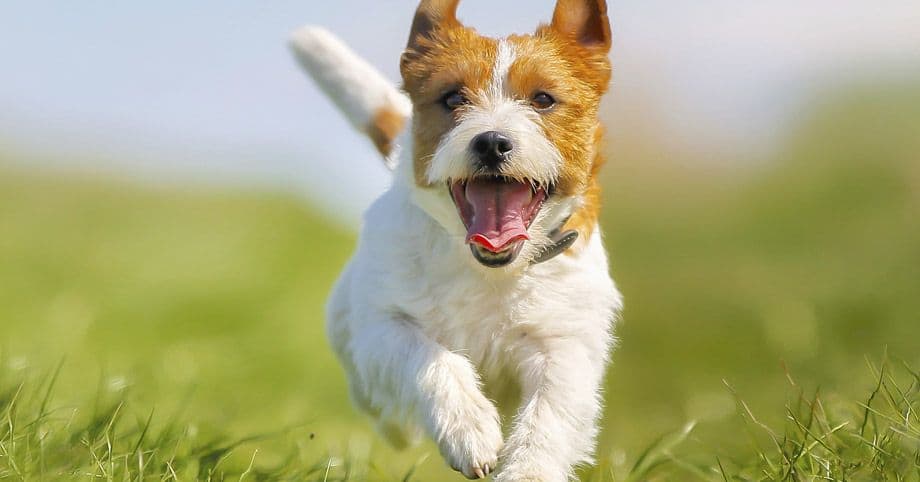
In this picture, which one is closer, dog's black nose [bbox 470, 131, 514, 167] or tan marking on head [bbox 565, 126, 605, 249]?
dog's black nose [bbox 470, 131, 514, 167]

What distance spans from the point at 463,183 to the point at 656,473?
4.84ft

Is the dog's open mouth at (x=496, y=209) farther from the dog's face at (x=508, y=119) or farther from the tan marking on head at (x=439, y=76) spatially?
the tan marking on head at (x=439, y=76)

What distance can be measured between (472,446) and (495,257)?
686 millimetres

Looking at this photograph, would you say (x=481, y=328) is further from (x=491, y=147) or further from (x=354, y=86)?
(x=354, y=86)

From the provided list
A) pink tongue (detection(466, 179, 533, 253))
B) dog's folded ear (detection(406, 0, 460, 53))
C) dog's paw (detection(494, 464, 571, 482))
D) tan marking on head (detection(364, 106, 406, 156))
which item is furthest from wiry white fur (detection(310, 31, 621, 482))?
tan marking on head (detection(364, 106, 406, 156))

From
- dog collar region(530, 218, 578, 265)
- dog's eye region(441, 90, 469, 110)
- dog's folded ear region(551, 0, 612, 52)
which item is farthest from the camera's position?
dog's folded ear region(551, 0, 612, 52)

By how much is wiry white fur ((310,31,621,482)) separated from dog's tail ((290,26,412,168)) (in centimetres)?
111

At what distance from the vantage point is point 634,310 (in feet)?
29.1

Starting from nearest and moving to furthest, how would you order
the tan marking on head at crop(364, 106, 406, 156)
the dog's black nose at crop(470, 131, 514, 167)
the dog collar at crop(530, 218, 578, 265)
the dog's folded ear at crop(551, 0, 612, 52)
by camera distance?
the dog's black nose at crop(470, 131, 514, 167)
the dog collar at crop(530, 218, 578, 265)
the dog's folded ear at crop(551, 0, 612, 52)
the tan marking on head at crop(364, 106, 406, 156)

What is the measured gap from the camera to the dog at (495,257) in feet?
12.2

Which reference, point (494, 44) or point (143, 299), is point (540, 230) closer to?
point (494, 44)

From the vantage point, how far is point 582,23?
4180 millimetres

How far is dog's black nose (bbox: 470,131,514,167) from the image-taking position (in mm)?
3605

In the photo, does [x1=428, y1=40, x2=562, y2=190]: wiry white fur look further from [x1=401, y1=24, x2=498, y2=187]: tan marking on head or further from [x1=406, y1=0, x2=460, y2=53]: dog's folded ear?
[x1=406, y1=0, x2=460, y2=53]: dog's folded ear
